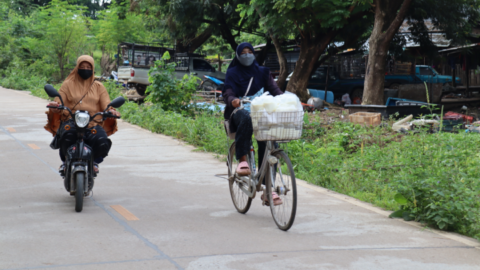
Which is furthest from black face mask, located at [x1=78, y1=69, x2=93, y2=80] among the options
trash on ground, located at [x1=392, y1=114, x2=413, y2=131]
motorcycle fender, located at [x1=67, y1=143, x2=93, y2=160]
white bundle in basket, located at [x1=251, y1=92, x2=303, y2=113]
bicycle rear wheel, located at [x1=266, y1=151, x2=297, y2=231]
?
trash on ground, located at [x1=392, y1=114, x2=413, y2=131]

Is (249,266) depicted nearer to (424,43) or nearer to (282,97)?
(282,97)

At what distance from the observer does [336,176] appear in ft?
25.2

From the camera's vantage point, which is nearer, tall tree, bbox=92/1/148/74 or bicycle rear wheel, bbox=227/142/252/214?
bicycle rear wheel, bbox=227/142/252/214

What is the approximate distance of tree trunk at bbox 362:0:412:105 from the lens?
52.1ft

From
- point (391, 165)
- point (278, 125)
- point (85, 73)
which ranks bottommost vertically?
point (391, 165)

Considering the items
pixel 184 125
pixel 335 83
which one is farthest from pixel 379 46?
pixel 335 83

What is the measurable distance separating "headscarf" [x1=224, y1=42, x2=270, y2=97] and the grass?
6.20 feet

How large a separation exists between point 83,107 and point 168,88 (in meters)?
8.42

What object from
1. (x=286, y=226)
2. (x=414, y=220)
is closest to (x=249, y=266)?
(x=286, y=226)

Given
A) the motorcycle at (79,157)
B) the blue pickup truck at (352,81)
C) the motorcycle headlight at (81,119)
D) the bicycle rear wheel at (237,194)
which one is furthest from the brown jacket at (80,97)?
the blue pickup truck at (352,81)

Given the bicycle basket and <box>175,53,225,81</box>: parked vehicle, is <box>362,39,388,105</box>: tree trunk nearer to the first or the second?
<box>175,53,225,81</box>: parked vehicle

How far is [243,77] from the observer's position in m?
5.62

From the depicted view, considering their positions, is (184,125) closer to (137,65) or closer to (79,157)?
(79,157)

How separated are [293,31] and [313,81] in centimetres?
394
